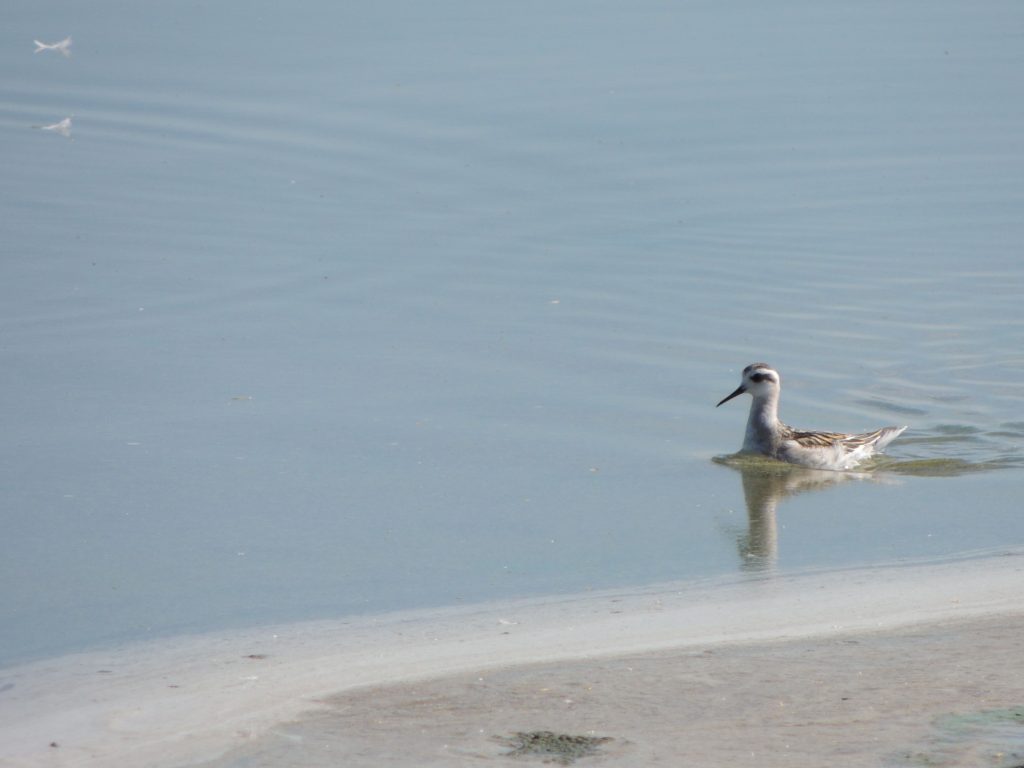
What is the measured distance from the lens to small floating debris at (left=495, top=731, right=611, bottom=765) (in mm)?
6766

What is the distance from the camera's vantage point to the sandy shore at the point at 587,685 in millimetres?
6887

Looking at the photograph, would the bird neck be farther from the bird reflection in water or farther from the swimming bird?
the swimming bird

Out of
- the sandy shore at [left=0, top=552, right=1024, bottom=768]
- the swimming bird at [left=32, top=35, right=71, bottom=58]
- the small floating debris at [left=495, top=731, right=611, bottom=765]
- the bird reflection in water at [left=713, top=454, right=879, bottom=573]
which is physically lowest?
the small floating debris at [left=495, top=731, right=611, bottom=765]

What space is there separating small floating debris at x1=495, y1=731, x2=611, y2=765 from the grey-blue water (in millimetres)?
2205

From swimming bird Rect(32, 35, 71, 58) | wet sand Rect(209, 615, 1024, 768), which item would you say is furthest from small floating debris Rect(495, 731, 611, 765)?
swimming bird Rect(32, 35, 71, 58)

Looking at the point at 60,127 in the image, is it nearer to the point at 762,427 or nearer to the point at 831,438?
the point at 762,427

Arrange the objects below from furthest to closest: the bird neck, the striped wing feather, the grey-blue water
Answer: the bird neck
the striped wing feather
the grey-blue water

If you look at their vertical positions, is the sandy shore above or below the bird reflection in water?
below

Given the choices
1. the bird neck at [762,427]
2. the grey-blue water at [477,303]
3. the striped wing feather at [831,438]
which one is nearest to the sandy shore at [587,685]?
the grey-blue water at [477,303]

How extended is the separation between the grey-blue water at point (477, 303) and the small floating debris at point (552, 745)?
2.21 m

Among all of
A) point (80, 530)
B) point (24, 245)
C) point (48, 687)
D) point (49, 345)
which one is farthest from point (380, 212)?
point (48, 687)

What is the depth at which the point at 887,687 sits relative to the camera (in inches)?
295

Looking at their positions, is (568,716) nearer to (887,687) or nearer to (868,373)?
(887,687)

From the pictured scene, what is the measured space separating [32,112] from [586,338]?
10.3 meters
